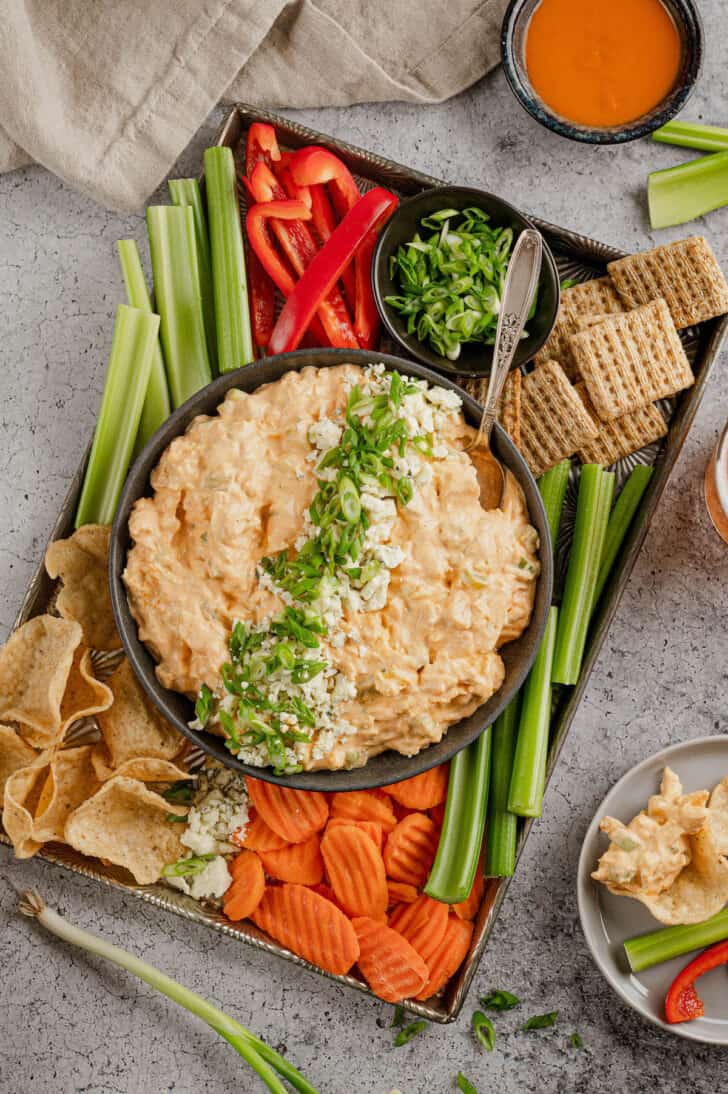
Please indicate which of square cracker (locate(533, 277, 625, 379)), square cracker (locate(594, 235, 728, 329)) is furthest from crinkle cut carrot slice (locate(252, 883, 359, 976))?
square cracker (locate(594, 235, 728, 329))

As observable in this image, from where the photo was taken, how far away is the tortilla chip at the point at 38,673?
3369 mm

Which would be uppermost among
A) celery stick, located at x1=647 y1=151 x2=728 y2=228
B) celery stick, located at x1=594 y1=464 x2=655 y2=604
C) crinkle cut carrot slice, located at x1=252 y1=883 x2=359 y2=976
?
celery stick, located at x1=647 y1=151 x2=728 y2=228

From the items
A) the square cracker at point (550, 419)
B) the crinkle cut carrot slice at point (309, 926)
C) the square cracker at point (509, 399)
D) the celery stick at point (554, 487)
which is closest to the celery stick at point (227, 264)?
the square cracker at point (509, 399)

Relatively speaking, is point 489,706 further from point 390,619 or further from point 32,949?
point 32,949

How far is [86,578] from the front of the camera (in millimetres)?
3531

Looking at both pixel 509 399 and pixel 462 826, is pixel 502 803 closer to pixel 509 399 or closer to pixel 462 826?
pixel 462 826

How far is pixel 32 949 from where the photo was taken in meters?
3.84

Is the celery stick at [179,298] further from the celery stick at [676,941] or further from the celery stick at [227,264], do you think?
the celery stick at [676,941]

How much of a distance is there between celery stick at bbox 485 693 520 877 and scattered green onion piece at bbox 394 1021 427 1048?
0.68 m

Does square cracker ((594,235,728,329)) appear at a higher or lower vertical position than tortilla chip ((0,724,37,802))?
higher

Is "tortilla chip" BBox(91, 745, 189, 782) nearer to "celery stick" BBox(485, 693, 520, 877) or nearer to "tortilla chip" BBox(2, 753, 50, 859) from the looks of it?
"tortilla chip" BBox(2, 753, 50, 859)

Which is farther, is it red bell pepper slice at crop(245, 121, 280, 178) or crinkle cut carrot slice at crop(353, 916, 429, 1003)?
red bell pepper slice at crop(245, 121, 280, 178)

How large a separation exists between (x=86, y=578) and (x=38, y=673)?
35 centimetres

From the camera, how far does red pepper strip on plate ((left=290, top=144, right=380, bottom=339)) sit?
144 inches
